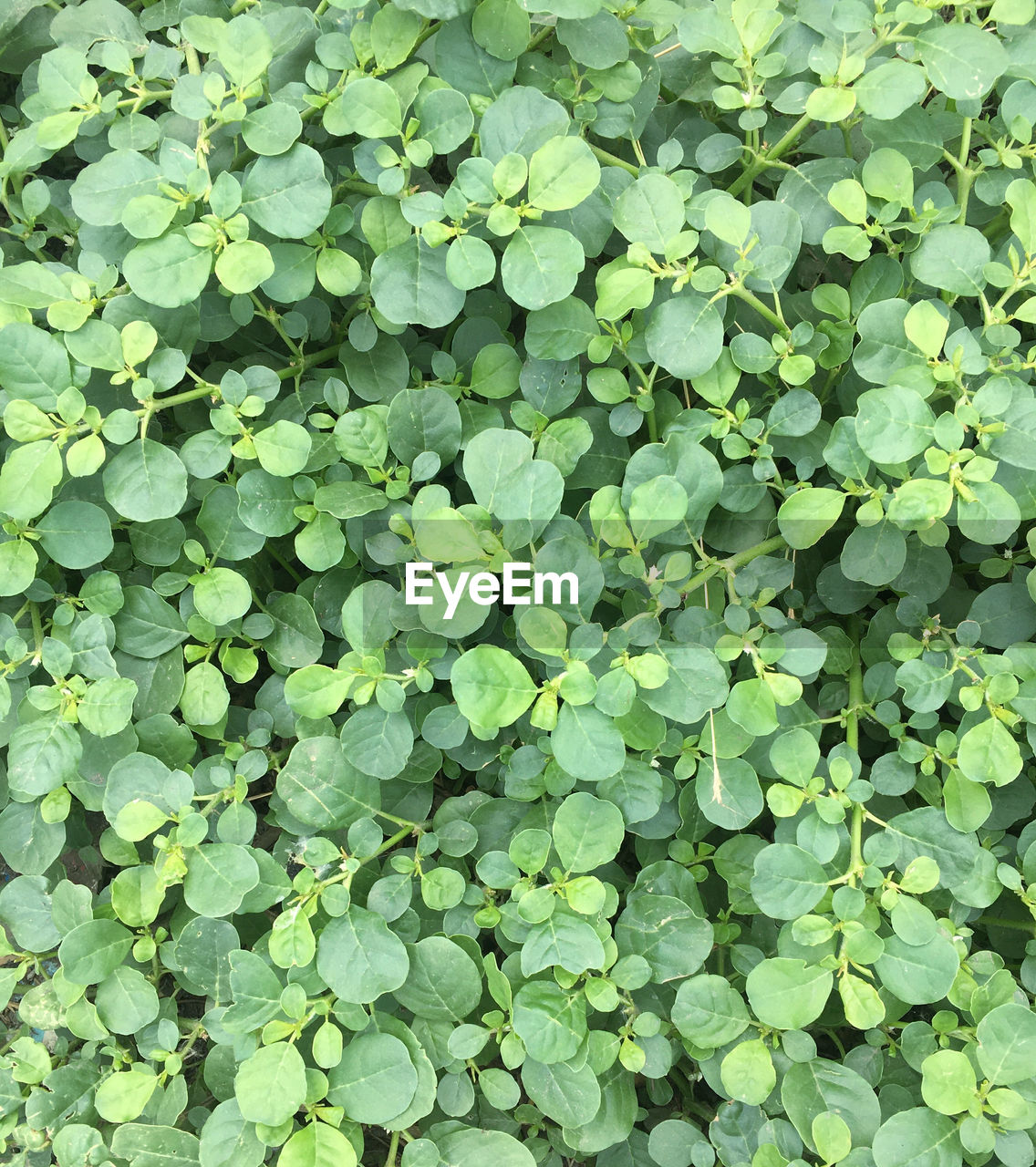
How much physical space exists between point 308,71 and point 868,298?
3.58 ft

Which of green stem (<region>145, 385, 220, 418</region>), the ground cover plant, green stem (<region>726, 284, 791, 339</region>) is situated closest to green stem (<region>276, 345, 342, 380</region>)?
the ground cover plant

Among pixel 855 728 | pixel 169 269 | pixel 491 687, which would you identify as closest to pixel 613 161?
pixel 169 269

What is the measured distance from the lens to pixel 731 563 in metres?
1.67

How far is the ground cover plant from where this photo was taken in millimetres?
1516

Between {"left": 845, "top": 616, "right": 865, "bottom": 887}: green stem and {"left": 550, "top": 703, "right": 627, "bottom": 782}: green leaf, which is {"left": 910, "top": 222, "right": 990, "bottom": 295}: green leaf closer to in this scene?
{"left": 845, "top": 616, "right": 865, "bottom": 887}: green stem

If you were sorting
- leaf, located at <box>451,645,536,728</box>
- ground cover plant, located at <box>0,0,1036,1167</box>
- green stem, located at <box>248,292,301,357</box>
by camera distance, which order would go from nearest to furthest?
1. leaf, located at <box>451,645,536,728</box>
2. ground cover plant, located at <box>0,0,1036,1167</box>
3. green stem, located at <box>248,292,301,357</box>

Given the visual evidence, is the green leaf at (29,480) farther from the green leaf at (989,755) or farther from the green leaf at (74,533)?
the green leaf at (989,755)

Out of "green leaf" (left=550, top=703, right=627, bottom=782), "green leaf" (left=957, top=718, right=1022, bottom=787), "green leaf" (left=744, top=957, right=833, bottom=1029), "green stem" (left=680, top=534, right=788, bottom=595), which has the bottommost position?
"green leaf" (left=744, top=957, right=833, bottom=1029)

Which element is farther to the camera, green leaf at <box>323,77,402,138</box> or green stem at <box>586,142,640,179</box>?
green stem at <box>586,142,640,179</box>

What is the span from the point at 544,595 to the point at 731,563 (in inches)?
14.3

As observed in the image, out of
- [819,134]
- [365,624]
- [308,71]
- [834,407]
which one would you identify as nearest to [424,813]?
[365,624]

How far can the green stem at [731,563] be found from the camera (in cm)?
165

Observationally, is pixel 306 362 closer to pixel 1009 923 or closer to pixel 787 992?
pixel 787 992

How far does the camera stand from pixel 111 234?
1.73 metres
